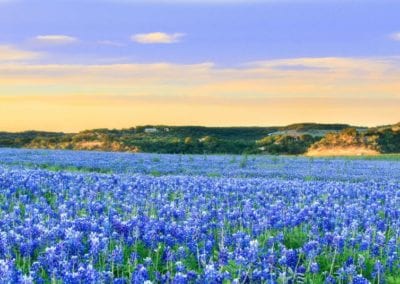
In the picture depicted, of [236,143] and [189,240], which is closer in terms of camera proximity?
[189,240]

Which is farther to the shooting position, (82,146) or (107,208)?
(82,146)

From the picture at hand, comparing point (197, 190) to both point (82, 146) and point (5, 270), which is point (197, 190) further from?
point (82, 146)

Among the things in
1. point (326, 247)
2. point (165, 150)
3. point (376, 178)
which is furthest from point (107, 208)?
point (165, 150)

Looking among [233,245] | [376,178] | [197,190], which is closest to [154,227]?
[233,245]

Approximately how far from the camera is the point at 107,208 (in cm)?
1097

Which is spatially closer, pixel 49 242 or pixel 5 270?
pixel 5 270

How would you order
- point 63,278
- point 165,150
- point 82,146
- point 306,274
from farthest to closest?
point 82,146, point 165,150, point 306,274, point 63,278

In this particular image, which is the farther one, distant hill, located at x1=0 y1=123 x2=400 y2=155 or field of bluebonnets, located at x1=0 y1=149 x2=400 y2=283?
distant hill, located at x1=0 y1=123 x2=400 y2=155

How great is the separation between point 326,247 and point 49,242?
317 centimetres

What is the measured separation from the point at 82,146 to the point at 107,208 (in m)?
49.5

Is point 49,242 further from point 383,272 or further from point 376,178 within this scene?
point 376,178

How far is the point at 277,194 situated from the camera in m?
14.0

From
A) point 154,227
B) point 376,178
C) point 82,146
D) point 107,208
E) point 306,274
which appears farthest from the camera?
point 82,146

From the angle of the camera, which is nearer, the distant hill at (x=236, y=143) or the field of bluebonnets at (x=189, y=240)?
the field of bluebonnets at (x=189, y=240)
